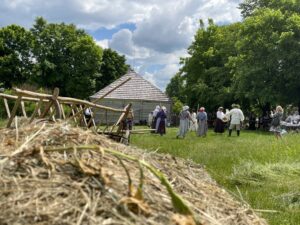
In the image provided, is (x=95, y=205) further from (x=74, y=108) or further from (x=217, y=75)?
(x=217, y=75)

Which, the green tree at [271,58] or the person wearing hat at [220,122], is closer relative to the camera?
the person wearing hat at [220,122]

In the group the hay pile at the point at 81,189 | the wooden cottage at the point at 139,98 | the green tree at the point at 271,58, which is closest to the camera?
the hay pile at the point at 81,189

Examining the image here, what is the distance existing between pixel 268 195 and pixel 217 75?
136 feet

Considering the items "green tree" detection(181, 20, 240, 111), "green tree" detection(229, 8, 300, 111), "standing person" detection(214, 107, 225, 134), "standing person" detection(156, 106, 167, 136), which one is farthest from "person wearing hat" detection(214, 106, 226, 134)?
"green tree" detection(181, 20, 240, 111)

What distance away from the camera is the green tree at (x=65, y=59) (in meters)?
63.3

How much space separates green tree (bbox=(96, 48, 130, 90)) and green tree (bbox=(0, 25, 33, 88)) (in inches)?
384

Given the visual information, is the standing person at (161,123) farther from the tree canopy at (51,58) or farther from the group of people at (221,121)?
the tree canopy at (51,58)

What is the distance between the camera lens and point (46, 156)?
2.81 metres

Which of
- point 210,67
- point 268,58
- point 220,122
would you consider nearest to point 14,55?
point 210,67

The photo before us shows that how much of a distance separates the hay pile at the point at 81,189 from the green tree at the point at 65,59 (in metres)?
60.2

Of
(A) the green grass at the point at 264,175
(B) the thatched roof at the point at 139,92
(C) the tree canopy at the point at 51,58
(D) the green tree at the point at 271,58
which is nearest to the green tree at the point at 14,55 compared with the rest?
(C) the tree canopy at the point at 51,58

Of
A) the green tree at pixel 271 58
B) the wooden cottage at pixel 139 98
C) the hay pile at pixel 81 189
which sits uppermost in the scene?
the green tree at pixel 271 58

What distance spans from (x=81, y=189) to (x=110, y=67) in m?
69.5

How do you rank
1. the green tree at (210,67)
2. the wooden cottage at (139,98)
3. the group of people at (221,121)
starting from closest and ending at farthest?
the group of people at (221,121), the green tree at (210,67), the wooden cottage at (139,98)
